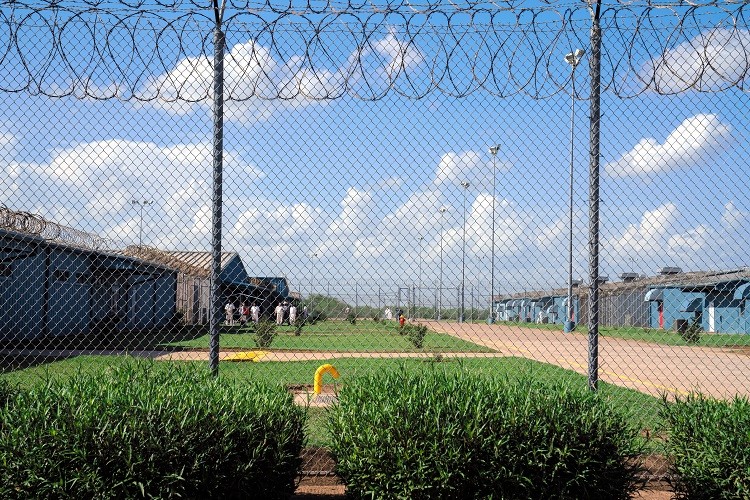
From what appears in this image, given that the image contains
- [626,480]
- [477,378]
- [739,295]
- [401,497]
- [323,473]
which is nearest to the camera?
[401,497]

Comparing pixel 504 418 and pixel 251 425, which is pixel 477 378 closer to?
pixel 504 418

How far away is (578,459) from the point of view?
15.0ft

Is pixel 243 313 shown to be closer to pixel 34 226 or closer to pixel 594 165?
pixel 34 226

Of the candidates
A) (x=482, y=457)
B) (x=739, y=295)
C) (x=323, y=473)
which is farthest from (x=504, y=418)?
(x=739, y=295)

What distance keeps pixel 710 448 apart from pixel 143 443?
3.20 m

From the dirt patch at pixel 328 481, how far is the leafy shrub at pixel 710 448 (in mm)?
688

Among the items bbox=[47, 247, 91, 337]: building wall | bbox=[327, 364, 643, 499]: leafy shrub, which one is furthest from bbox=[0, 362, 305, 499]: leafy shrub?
bbox=[47, 247, 91, 337]: building wall

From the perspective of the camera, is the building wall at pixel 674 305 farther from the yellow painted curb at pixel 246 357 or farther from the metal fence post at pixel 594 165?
the metal fence post at pixel 594 165

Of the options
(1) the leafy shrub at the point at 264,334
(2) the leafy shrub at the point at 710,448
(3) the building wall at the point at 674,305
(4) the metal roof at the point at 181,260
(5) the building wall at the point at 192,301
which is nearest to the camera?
(2) the leafy shrub at the point at 710,448

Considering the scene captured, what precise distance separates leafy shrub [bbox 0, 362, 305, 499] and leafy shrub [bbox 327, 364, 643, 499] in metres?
0.49

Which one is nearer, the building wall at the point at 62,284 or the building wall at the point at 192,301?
the building wall at the point at 62,284

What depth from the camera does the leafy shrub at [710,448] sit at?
466 cm

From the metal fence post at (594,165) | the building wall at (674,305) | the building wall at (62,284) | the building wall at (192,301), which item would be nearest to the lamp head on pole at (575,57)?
the metal fence post at (594,165)

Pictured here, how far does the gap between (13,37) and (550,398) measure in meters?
4.88
